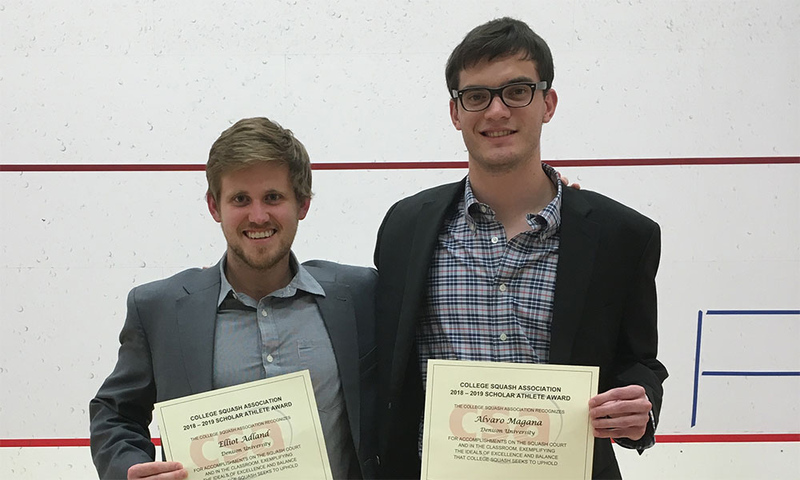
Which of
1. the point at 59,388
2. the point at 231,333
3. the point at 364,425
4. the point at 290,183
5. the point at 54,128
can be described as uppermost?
the point at 54,128

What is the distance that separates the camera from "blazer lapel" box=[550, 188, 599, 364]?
1.10m

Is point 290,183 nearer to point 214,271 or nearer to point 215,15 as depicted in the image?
point 214,271

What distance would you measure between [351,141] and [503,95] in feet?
3.20

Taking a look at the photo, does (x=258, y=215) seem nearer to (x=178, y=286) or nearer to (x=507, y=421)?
(x=178, y=286)

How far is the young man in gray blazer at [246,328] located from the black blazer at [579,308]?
0.22ft

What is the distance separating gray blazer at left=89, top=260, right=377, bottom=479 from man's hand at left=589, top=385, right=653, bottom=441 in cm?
40

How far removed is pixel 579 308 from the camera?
1.11 meters

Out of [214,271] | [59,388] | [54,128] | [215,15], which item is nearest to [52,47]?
[54,128]

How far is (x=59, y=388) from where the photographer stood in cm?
207

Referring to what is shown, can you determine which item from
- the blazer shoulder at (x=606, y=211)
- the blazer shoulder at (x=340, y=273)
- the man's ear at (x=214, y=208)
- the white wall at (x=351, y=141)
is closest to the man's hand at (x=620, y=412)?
the blazer shoulder at (x=606, y=211)

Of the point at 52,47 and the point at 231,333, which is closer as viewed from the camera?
the point at 231,333

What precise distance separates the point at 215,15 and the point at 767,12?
5.50 feet

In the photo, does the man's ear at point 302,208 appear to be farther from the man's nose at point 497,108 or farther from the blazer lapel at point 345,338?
→ the man's nose at point 497,108

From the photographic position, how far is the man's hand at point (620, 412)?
3.34 feet
